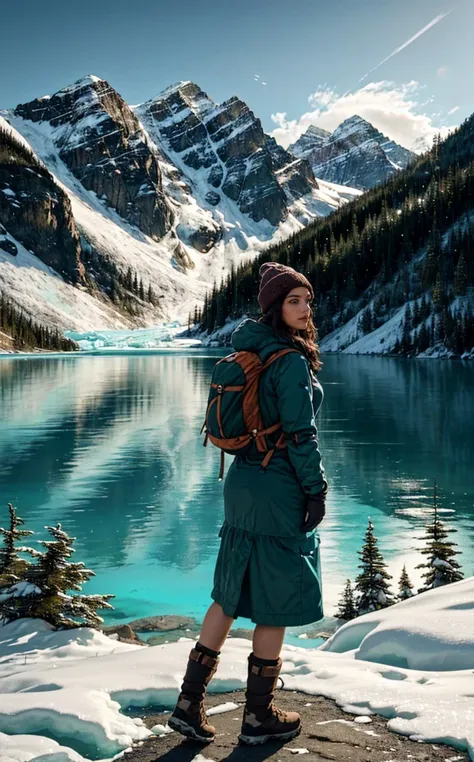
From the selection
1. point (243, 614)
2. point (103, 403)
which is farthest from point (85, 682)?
point (103, 403)

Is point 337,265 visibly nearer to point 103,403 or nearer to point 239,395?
point 103,403

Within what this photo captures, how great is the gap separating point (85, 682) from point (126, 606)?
22.5 ft

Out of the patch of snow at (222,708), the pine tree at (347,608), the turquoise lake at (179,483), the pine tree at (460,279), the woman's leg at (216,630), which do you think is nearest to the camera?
the woman's leg at (216,630)

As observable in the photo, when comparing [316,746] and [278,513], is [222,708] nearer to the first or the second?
[316,746]

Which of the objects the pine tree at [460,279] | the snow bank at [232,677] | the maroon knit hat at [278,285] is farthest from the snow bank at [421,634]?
the pine tree at [460,279]

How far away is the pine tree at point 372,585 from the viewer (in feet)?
34.1

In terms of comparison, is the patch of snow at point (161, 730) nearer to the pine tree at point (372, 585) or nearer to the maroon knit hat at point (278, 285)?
the maroon knit hat at point (278, 285)

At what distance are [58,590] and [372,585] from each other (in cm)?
506

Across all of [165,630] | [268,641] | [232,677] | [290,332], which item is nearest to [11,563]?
[165,630]

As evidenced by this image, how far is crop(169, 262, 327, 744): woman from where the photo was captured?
4.59m

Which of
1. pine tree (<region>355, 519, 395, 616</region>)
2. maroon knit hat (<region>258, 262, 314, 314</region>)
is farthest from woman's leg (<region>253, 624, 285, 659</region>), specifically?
pine tree (<region>355, 519, 395, 616</region>)

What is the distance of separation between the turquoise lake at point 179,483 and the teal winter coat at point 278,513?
18.6 feet

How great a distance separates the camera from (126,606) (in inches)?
472

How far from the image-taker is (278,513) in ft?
15.1
